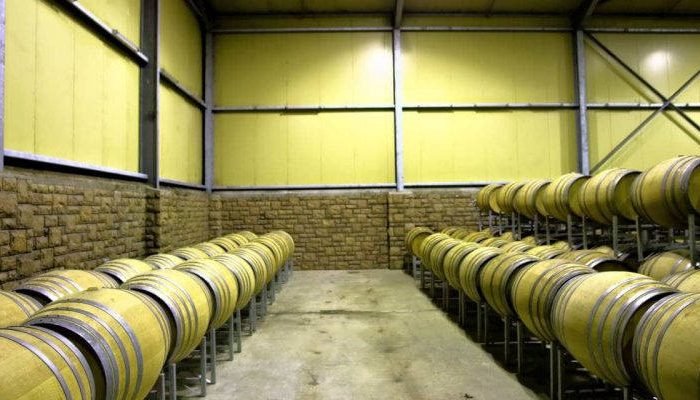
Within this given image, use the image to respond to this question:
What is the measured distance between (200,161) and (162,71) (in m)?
2.66

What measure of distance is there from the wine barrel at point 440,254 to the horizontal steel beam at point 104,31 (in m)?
5.19

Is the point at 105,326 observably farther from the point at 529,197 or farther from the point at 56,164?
the point at 529,197

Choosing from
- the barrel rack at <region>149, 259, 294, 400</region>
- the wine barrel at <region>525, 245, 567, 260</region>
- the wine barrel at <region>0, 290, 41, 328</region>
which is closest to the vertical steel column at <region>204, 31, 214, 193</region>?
the barrel rack at <region>149, 259, 294, 400</region>

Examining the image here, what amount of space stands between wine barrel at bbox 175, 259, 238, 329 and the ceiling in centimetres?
766

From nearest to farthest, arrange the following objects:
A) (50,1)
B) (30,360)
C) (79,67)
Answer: (30,360), (50,1), (79,67)

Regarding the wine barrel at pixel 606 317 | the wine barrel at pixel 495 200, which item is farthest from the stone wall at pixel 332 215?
the wine barrel at pixel 606 317

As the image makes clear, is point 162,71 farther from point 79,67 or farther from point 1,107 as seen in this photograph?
point 1,107

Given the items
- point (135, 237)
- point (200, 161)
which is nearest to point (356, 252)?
point (200, 161)

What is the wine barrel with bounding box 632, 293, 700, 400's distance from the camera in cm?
170

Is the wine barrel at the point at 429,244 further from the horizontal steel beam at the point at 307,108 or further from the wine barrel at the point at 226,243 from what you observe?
the horizontal steel beam at the point at 307,108

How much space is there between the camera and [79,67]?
5.10m

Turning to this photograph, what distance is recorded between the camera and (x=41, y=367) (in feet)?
4.90

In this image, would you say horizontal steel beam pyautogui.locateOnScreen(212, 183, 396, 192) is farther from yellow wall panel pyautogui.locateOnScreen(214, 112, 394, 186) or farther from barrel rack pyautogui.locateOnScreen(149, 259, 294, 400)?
barrel rack pyautogui.locateOnScreen(149, 259, 294, 400)

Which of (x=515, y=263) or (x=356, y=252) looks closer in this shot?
(x=515, y=263)
